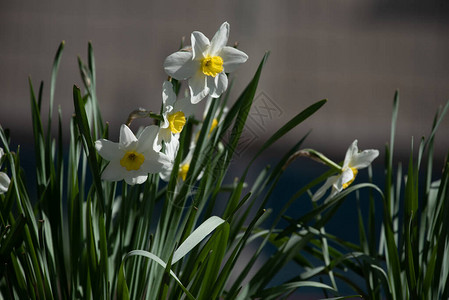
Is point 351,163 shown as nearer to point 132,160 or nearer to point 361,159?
point 361,159

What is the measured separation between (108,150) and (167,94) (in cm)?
8

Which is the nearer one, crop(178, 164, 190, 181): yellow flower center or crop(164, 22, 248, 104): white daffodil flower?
crop(164, 22, 248, 104): white daffodil flower

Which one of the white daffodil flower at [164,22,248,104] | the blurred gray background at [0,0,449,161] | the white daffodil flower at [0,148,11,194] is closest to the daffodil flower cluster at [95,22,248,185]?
the white daffodil flower at [164,22,248,104]

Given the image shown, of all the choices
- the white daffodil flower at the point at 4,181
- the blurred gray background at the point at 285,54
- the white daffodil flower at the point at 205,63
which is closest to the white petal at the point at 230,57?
the white daffodil flower at the point at 205,63

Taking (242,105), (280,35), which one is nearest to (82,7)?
(280,35)

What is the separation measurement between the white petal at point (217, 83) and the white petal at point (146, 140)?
7cm

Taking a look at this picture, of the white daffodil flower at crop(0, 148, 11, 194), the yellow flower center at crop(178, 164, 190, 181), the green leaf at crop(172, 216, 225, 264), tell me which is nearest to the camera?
the green leaf at crop(172, 216, 225, 264)

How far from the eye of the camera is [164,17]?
3623mm

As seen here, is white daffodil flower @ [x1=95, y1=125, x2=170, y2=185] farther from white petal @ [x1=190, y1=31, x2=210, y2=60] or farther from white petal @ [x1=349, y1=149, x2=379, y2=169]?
white petal @ [x1=349, y1=149, x2=379, y2=169]

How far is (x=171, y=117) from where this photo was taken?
1.76 ft

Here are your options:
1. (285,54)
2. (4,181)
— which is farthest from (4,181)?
(285,54)

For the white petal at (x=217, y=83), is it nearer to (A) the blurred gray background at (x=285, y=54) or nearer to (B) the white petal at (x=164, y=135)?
(B) the white petal at (x=164, y=135)

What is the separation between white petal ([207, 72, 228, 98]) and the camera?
1.83ft

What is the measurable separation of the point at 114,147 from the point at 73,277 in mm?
162
